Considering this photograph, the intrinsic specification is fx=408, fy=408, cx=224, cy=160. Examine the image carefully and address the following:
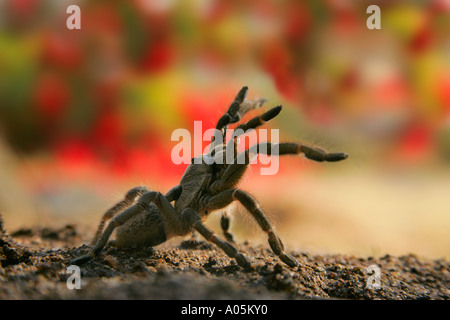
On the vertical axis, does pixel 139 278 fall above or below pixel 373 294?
above

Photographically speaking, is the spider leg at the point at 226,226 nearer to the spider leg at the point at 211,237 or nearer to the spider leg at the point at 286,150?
the spider leg at the point at 211,237

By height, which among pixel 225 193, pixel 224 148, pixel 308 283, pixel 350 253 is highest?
pixel 224 148

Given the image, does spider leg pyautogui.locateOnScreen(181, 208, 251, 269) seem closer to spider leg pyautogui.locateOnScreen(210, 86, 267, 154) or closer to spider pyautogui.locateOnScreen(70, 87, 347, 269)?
spider pyautogui.locateOnScreen(70, 87, 347, 269)

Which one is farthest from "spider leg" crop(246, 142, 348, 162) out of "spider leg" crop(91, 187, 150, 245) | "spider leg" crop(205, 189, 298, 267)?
"spider leg" crop(91, 187, 150, 245)

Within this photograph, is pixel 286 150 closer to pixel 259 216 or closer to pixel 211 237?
pixel 259 216
